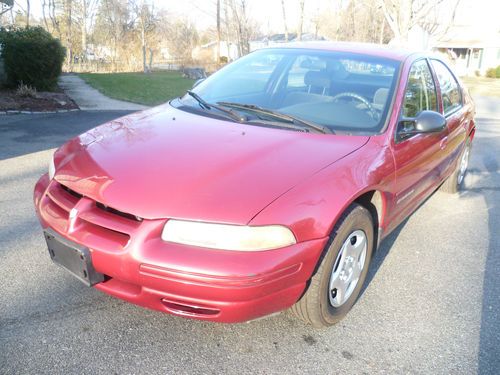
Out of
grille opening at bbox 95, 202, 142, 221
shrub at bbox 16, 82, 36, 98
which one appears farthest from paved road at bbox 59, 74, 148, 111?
grille opening at bbox 95, 202, 142, 221

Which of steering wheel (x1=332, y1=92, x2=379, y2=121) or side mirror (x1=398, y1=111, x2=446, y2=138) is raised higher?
steering wheel (x1=332, y1=92, x2=379, y2=121)

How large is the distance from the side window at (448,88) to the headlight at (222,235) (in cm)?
265

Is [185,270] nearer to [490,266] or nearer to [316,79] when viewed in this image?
[316,79]

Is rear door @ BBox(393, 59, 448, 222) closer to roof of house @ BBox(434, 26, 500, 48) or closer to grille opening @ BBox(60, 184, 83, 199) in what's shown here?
grille opening @ BBox(60, 184, 83, 199)

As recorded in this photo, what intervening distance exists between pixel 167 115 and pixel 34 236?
151cm

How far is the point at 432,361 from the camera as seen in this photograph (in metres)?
2.29

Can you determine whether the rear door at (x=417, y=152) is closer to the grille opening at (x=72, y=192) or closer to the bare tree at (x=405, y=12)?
the grille opening at (x=72, y=192)

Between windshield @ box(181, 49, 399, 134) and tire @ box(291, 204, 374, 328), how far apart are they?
65cm

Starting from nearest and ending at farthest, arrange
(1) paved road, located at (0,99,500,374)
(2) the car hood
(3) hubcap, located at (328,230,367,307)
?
1. (2) the car hood
2. (1) paved road, located at (0,99,500,374)
3. (3) hubcap, located at (328,230,367,307)

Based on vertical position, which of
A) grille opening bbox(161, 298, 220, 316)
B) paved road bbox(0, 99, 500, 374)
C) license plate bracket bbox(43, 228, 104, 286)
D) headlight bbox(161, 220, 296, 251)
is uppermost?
headlight bbox(161, 220, 296, 251)

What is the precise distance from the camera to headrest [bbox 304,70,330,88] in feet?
10.9

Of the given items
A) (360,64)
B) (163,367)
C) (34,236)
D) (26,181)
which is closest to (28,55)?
(26,181)

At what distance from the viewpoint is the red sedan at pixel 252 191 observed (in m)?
1.95

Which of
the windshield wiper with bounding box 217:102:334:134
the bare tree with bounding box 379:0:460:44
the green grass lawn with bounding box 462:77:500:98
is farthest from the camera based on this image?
the green grass lawn with bounding box 462:77:500:98
